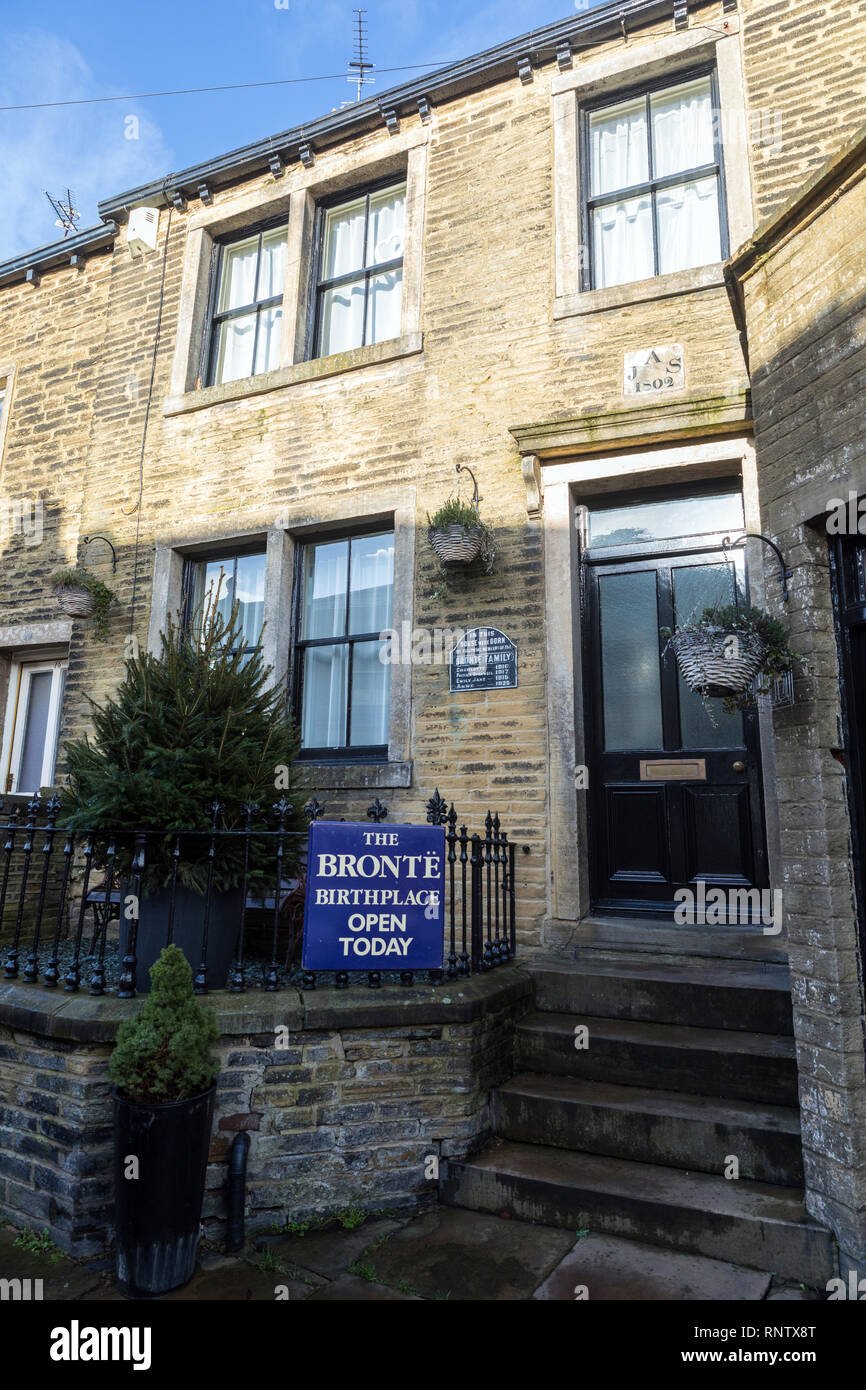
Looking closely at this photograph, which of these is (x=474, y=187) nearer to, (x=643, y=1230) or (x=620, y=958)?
(x=620, y=958)

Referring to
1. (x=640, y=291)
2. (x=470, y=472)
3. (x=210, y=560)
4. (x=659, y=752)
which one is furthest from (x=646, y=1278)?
(x=210, y=560)

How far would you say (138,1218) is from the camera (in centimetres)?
324

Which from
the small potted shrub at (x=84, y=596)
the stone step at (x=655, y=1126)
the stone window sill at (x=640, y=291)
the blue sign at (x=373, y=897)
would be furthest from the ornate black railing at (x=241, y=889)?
the stone window sill at (x=640, y=291)

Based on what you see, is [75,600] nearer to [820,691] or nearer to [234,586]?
[234,586]

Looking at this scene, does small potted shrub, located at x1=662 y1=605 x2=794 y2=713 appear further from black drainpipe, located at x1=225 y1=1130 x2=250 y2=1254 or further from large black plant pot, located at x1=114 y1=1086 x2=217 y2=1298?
black drainpipe, located at x1=225 y1=1130 x2=250 y2=1254

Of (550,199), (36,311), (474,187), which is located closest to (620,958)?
(550,199)

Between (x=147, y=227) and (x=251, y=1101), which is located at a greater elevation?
(x=147, y=227)

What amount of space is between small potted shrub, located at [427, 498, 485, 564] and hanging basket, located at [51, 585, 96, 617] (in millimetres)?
3501

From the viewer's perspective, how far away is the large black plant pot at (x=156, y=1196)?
3.24 metres

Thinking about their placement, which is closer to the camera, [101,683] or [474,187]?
[474,187]
